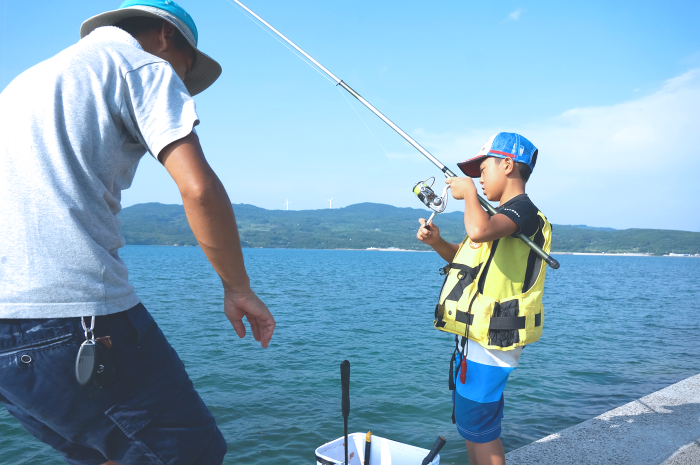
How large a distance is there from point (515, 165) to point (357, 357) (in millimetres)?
10616

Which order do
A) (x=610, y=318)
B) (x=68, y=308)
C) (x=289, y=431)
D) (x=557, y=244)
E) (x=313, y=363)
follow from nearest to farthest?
(x=68, y=308), (x=289, y=431), (x=313, y=363), (x=610, y=318), (x=557, y=244)

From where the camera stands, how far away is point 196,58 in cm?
193

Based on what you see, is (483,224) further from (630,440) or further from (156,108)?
(630,440)

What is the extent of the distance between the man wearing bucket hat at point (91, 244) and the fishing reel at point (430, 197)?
75.6 inches

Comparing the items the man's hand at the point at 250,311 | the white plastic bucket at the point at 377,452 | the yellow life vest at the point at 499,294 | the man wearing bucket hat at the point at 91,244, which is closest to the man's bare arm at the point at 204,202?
the man wearing bucket hat at the point at 91,244

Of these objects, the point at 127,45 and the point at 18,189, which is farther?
the point at 127,45

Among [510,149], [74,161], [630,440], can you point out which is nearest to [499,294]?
[510,149]

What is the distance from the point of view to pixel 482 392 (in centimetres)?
277

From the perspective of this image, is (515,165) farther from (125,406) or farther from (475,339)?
(125,406)

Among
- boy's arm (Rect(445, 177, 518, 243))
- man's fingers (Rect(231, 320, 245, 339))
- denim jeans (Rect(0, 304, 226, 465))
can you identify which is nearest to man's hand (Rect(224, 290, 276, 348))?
man's fingers (Rect(231, 320, 245, 339))

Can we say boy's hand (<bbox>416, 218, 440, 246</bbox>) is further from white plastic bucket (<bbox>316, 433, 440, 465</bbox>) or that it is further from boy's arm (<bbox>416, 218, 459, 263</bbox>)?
white plastic bucket (<bbox>316, 433, 440, 465</bbox>)

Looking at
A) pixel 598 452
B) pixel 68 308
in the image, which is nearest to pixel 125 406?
pixel 68 308

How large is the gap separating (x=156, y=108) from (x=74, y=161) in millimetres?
279

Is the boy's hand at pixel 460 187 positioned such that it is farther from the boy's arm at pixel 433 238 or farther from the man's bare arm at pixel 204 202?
the man's bare arm at pixel 204 202
